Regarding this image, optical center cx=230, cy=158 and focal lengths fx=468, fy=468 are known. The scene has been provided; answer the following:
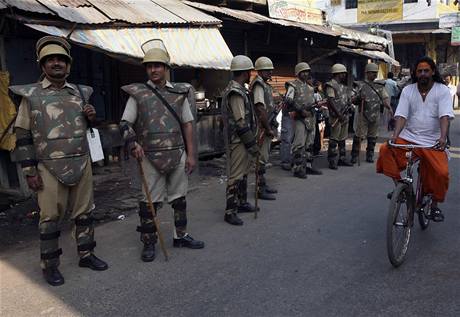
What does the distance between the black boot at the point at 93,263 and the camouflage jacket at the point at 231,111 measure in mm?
2036

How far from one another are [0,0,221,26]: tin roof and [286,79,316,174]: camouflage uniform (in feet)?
6.56

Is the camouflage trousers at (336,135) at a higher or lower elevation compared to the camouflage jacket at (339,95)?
lower

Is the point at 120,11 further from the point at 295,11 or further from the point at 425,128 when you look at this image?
the point at 295,11

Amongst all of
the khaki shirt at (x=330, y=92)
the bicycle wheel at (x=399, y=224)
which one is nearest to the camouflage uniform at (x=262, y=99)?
the bicycle wheel at (x=399, y=224)

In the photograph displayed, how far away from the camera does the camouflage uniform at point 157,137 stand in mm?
4117

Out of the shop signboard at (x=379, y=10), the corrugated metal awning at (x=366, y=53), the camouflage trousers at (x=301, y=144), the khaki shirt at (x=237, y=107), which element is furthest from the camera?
the shop signboard at (x=379, y=10)

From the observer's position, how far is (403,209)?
4.15m

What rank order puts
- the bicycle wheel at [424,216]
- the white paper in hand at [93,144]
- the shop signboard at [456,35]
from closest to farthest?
the white paper in hand at [93,144]
the bicycle wheel at [424,216]
the shop signboard at [456,35]

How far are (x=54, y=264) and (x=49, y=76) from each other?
1.52 metres

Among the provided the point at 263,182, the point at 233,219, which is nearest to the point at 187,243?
the point at 233,219

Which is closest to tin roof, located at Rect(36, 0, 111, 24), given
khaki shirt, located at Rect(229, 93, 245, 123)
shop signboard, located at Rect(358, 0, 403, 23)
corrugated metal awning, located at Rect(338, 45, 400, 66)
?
khaki shirt, located at Rect(229, 93, 245, 123)

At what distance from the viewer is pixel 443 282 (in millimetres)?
3674

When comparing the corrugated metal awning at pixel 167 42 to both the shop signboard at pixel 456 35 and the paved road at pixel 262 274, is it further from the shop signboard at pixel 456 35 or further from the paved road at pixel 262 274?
the shop signboard at pixel 456 35

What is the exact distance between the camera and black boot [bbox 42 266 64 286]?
377 centimetres
